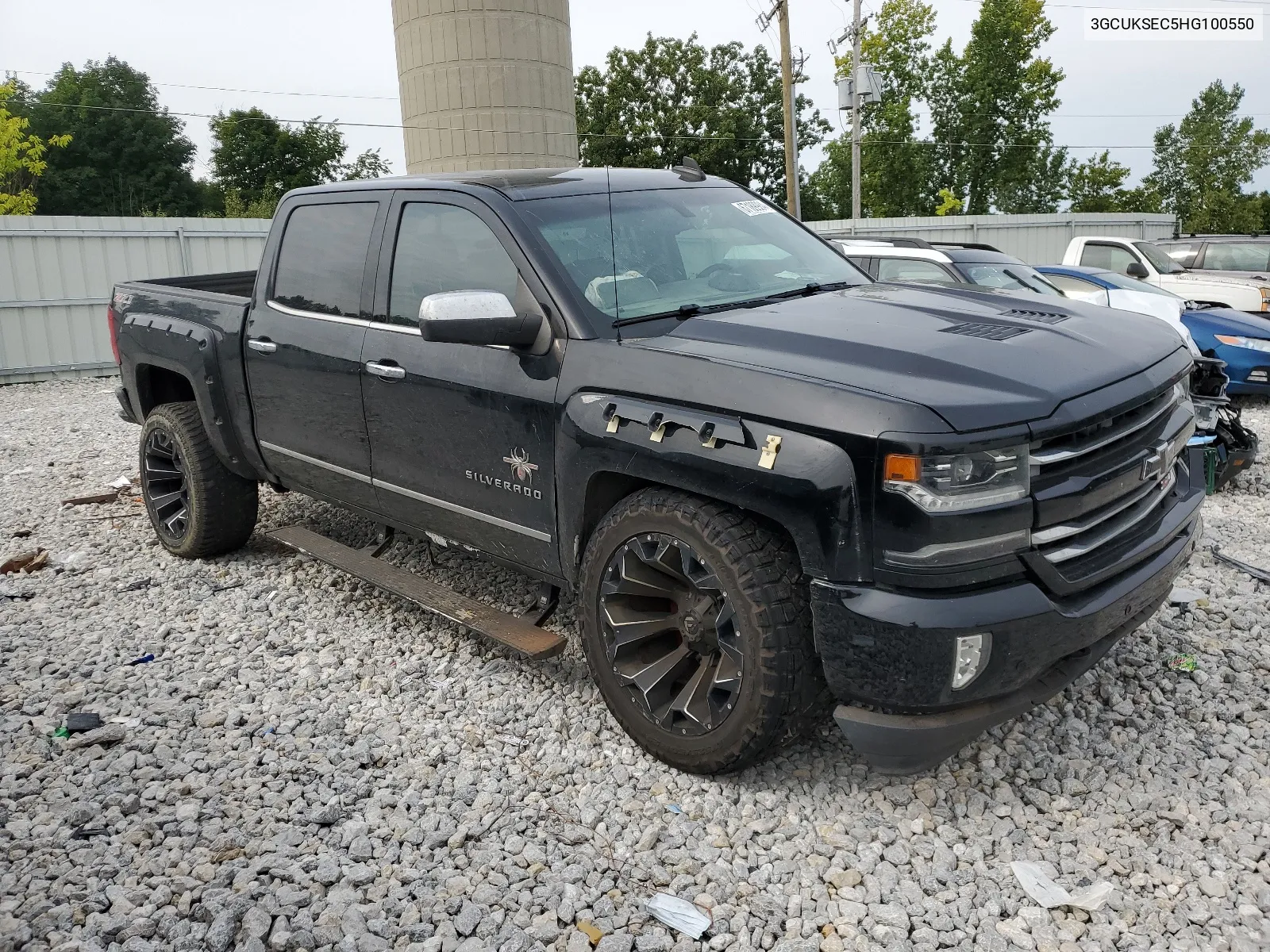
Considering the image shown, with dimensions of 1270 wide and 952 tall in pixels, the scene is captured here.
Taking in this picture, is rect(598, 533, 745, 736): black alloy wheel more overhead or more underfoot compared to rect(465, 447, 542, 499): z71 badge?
more underfoot

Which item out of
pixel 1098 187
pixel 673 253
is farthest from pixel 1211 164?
pixel 673 253

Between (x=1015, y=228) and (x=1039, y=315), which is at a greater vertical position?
(x=1015, y=228)

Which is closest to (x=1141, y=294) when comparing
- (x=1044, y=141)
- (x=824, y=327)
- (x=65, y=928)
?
(x=824, y=327)

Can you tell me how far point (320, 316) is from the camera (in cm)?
450

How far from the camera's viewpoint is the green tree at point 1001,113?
4719 centimetres

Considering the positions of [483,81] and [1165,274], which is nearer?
[1165,274]

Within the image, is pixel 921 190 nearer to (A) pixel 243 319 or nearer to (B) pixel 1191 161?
(B) pixel 1191 161

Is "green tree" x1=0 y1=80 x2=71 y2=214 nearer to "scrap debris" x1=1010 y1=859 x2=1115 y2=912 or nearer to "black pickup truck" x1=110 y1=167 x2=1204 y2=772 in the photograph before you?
"black pickup truck" x1=110 y1=167 x2=1204 y2=772

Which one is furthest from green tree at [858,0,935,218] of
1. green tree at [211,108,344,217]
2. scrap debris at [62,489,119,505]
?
scrap debris at [62,489,119,505]

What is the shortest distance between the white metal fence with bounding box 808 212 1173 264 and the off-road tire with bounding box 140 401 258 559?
1912 centimetres

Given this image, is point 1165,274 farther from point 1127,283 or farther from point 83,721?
point 83,721

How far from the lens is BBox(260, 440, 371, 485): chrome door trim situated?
14.6 ft

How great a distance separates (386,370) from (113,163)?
65626mm

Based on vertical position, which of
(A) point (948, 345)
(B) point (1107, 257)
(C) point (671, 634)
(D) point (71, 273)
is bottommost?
(C) point (671, 634)
